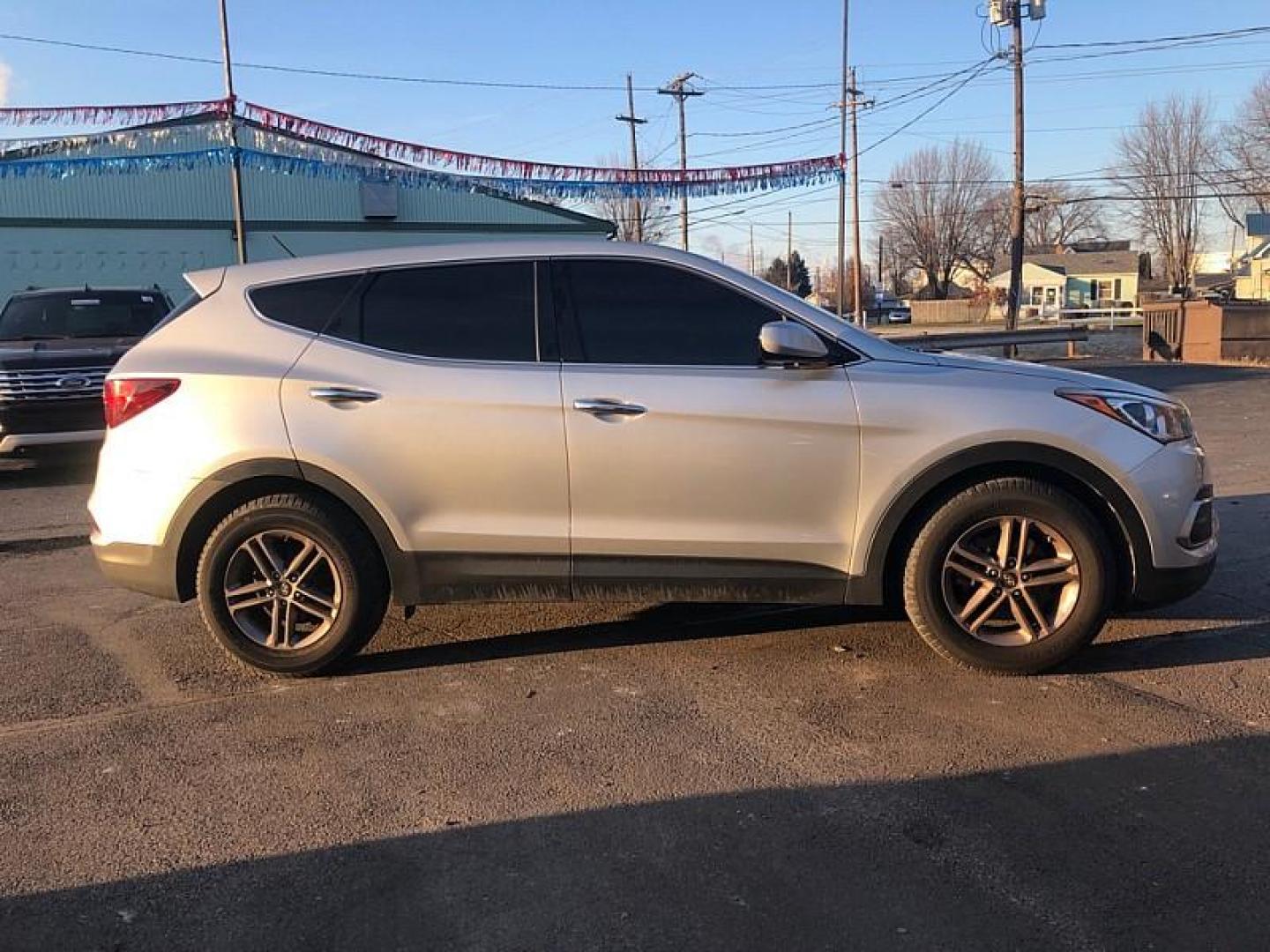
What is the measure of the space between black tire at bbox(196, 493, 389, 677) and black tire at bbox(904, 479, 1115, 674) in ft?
7.32

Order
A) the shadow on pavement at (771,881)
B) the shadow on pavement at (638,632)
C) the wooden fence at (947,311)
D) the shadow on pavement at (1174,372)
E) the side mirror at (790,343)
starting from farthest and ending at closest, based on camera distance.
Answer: the wooden fence at (947,311)
the shadow on pavement at (1174,372)
the shadow on pavement at (638,632)
the side mirror at (790,343)
the shadow on pavement at (771,881)

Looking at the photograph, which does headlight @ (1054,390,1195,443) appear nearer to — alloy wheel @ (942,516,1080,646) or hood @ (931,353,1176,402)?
hood @ (931,353,1176,402)

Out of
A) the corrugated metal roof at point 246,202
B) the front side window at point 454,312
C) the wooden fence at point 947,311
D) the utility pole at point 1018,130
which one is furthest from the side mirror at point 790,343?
the wooden fence at point 947,311

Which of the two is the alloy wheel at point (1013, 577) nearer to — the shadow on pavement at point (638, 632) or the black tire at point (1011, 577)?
the black tire at point (1011, 577)

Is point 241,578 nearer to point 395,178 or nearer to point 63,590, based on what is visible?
point 63,590

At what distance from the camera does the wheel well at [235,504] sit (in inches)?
169

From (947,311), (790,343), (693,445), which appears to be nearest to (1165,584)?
(790,343)

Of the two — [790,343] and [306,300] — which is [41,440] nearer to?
[306,300]

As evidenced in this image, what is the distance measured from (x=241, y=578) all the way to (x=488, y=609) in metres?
1.38

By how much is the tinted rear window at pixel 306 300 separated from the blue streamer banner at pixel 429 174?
12.5 m

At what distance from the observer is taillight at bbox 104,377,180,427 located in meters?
4.25

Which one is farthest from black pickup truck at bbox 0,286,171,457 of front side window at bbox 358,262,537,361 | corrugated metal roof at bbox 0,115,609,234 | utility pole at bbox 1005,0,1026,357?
utility pole at bbox 1005,0,1026,357

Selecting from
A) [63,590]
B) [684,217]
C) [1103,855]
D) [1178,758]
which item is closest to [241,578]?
[63,590]

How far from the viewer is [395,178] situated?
1797 cm
